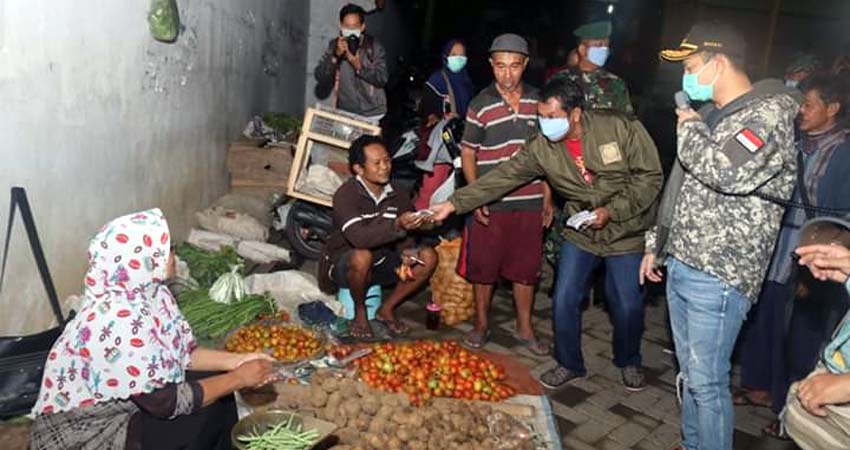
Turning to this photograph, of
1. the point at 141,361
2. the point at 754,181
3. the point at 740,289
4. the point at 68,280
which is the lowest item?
the point at 68,280

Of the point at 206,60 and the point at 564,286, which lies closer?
the point at 564,286

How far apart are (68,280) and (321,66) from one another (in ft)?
14.0

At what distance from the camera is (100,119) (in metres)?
4.85

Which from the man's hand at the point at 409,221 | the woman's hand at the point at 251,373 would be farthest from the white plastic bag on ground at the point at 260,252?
the woman's hand at the point at 251,373

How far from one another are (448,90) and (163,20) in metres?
3.20

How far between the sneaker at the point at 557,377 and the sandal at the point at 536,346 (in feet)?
1.37

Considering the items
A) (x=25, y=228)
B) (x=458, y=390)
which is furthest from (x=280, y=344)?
(x=25, y=228)

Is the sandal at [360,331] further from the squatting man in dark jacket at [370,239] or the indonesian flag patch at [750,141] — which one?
the indonesian flag patch at [750,141]

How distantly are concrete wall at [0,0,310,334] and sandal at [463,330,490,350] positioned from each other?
283 centimetres

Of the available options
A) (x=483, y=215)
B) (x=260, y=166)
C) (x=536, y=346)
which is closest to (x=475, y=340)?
(x=536, y=346)

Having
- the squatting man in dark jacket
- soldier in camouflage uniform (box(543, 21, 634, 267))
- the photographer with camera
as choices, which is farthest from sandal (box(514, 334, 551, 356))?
the photographer with camera

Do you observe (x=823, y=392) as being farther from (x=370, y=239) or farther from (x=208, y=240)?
(x=208, y=240)

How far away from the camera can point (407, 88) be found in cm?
1207

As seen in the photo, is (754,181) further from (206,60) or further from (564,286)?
(206,60)
